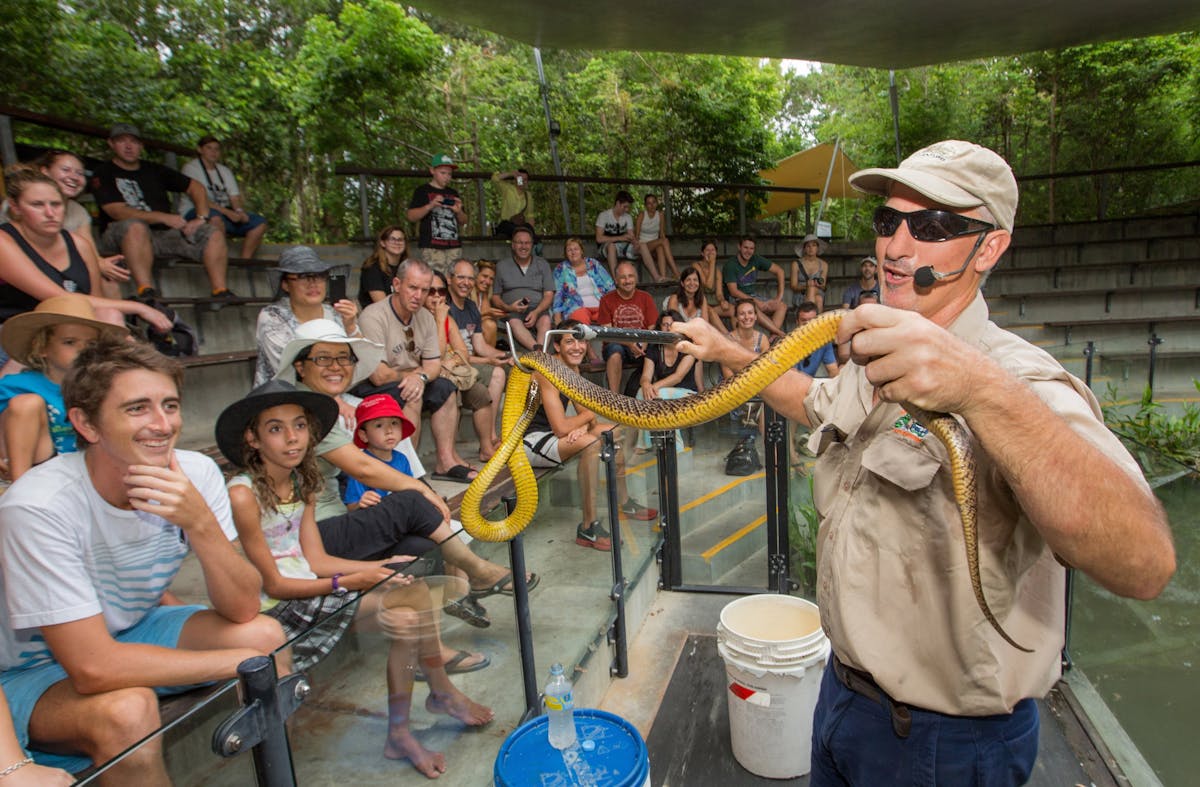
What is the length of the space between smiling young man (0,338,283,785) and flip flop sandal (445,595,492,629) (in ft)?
2.22

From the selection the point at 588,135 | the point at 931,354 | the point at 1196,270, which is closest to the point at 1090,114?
the point at 1196,270

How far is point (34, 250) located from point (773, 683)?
4.44 metres

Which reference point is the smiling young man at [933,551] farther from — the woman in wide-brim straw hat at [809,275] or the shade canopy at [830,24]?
the woman in wide-brim straw hat at [809,275]

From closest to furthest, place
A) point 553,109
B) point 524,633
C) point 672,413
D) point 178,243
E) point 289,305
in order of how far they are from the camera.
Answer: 1. point 672,413
2. point 524,633
3. point 289,305
4. point 178,243
5. point 553,109

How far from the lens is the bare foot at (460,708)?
2.15 meters

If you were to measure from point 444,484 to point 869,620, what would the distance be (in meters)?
3.57

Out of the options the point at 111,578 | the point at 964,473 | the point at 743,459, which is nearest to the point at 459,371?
the point at 743,459

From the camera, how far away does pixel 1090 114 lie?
60.7 feet

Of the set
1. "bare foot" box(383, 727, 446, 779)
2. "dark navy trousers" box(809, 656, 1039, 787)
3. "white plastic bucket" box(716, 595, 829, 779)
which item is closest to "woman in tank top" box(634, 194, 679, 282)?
"white plastic bucket" box(716, 595, 829, 779)

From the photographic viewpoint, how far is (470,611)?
92.0 inches

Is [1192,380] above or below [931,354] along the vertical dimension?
below

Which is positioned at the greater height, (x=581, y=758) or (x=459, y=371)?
(x=459, y=371)

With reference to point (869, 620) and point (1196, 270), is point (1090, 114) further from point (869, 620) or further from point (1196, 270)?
point (869, 620)

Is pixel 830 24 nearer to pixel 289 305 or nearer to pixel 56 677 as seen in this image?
pixel 289 305
